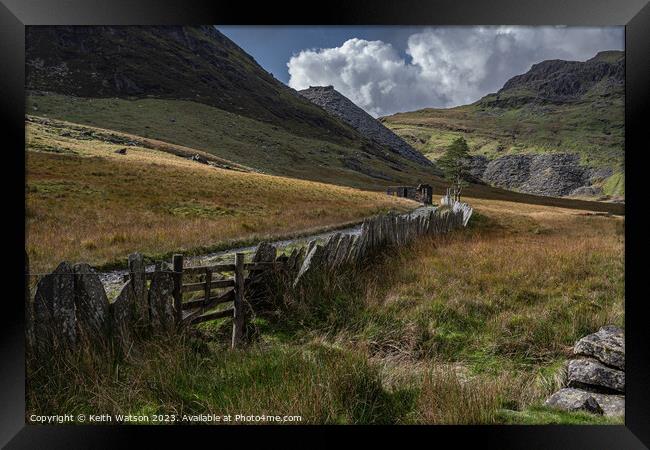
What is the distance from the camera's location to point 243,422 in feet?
8.77

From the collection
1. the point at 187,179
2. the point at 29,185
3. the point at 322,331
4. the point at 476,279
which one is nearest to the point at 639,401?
the point at 476,279

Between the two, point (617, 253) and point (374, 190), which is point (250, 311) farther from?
point (374, 190)

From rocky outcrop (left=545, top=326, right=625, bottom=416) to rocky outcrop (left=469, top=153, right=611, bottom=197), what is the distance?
1.68 m

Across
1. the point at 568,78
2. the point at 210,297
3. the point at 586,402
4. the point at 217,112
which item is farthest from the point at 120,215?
the point at 217,112

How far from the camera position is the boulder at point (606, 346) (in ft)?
9.81

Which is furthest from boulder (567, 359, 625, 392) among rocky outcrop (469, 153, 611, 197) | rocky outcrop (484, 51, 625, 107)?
rocky outcrop (484, 51, 625, 107)

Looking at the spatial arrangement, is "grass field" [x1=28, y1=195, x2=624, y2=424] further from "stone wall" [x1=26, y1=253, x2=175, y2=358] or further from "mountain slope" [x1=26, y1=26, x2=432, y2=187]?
"mountain slope" [x1=26, y1=26, x2=432, y2=187]

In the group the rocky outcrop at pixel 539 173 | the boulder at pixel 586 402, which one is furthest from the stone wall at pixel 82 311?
the rocky outcrop at pixel 539 173

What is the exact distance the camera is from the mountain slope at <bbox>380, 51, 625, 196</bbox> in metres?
3.29

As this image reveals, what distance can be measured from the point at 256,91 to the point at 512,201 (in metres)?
67.8

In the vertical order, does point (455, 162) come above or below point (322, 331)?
above

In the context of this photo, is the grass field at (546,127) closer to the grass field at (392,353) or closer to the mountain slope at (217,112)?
the grass field at (392,353)

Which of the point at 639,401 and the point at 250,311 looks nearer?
the point at 639,401
